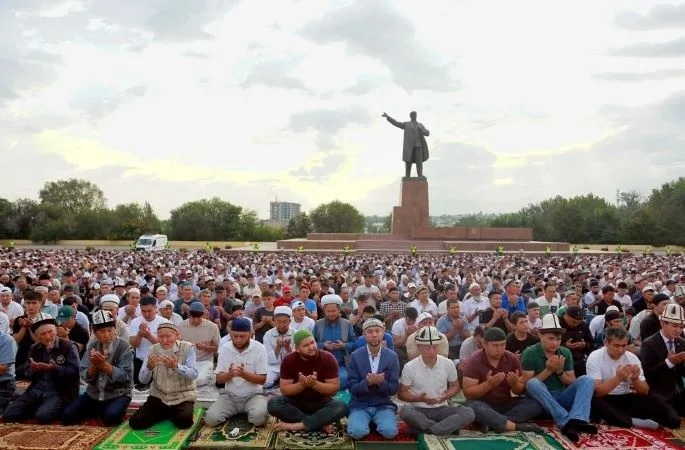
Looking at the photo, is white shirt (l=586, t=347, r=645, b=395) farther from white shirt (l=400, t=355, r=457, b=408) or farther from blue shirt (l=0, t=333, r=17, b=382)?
blue shirt (l=0, t=333, r=17, b=382)

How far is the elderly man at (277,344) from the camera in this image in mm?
7070

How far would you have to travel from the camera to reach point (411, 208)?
123ft

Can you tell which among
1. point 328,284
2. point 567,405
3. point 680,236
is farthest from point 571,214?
point 567,405

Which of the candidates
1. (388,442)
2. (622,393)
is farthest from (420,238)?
(388,442)

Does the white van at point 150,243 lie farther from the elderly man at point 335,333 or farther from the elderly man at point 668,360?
the elderly man at point 668,360

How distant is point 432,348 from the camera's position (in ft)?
18.9

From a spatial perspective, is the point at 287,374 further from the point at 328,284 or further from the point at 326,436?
the point at 328,284

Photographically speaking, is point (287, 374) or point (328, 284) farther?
point (328, 284)

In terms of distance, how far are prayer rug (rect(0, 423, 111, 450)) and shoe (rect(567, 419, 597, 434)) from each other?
479 centimetres

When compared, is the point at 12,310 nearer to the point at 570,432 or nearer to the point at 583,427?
the point at 570,432

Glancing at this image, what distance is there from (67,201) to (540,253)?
74.3m

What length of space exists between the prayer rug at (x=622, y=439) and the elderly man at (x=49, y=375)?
5.26 meters

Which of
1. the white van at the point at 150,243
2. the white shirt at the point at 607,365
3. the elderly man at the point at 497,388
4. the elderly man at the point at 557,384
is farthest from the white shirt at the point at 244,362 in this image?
the white van at the point at 150,243

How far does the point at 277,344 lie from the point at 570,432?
3.65m
